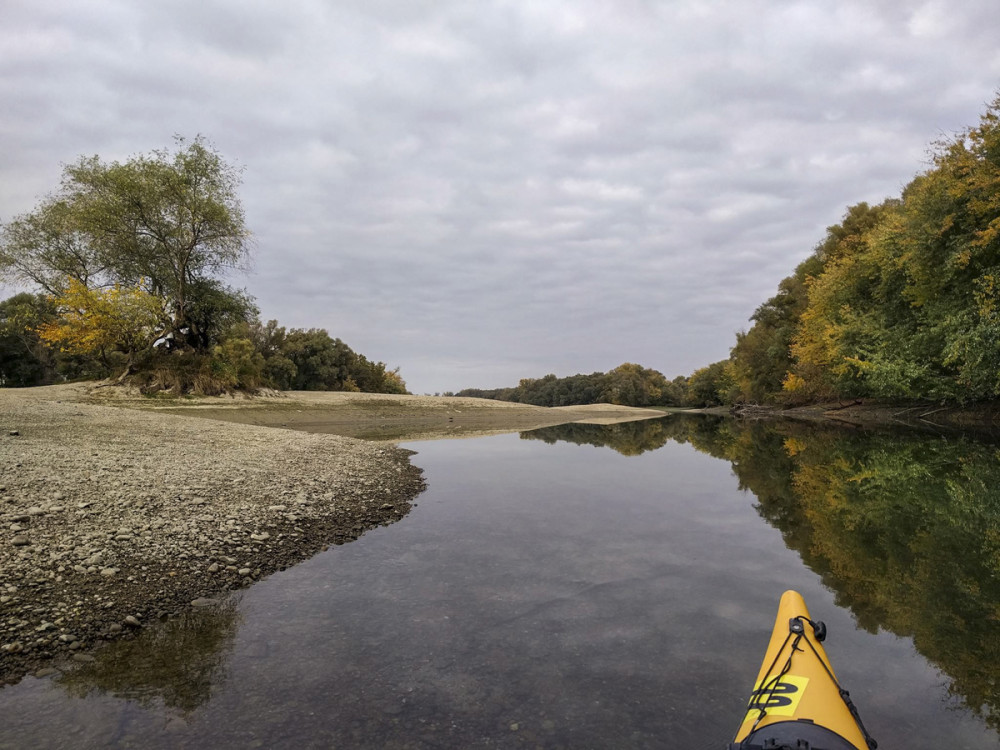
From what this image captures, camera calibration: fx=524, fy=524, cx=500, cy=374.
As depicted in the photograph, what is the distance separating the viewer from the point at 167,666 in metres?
5.13

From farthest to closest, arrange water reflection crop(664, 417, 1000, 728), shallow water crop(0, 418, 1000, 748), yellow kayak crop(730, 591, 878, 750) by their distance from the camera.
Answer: water reflection crop(664, 417, 1000, 728), shallow water crop(0, 418, 1000, 748), yellow kayak crop(730, 591, 878, 750)

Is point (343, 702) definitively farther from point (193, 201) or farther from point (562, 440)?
point (193, 201)

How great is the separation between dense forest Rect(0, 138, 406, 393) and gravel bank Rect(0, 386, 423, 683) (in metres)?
18.6

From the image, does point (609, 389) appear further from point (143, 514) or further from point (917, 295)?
point (143, 514)

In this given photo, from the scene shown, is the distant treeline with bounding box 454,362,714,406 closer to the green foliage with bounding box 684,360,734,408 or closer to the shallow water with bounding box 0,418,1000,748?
the green foliage with bounding box 684,360,734,408

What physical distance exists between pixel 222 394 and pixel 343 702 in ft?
114

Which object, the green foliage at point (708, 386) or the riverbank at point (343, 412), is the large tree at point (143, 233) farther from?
the green foliage at point (708, 386)

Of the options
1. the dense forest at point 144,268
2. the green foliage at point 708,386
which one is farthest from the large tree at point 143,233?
the green foliage at point 708,386

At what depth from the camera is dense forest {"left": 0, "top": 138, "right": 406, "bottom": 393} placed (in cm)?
3222

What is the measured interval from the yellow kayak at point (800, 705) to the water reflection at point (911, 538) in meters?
1.85

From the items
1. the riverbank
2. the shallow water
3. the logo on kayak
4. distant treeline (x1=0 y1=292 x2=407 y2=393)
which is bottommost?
the shallow water

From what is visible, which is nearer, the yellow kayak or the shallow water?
the yellow kayak

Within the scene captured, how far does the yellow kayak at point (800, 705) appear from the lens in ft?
10.8

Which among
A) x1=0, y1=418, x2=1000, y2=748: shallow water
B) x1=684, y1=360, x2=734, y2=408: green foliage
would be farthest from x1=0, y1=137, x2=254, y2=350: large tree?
x1=684, y1=360, x2=734, y2=408: green foliage
